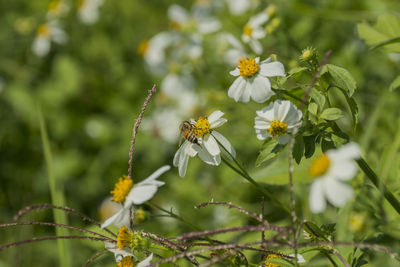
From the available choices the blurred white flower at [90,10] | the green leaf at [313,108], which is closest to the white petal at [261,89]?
the green leaf at [313,108]

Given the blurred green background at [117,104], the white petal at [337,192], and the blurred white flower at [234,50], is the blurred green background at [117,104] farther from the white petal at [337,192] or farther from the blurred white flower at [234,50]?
the white petal at [337,192]

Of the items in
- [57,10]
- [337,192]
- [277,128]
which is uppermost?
[57,10]

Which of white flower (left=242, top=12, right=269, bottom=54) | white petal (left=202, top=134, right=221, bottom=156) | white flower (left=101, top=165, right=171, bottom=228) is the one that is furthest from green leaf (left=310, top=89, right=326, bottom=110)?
white flower (left=242, top=12, right=269, bottom=54)

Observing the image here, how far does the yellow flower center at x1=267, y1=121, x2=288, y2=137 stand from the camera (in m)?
1.10

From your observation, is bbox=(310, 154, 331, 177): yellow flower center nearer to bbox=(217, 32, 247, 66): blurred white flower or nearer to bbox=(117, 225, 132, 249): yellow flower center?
bbox=(117, 225, 132, 249): yellow flower center

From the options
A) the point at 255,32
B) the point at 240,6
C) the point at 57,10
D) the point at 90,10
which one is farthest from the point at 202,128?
the point at 57,10

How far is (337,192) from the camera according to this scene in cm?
82

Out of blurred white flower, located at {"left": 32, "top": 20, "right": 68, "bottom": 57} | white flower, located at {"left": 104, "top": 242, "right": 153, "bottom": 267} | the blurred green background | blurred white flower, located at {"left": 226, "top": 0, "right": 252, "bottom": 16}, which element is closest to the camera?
white flower, located at {"left": 104, "top": 242, "right": 153, "bottom": 267}

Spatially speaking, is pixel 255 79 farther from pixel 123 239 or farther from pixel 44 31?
pixel 44 31

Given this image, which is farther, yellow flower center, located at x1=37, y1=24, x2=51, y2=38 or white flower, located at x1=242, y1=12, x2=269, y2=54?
yellow flower center, located at x1=37, y1=24, x2=51, y2=38

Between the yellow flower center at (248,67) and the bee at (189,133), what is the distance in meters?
0.20

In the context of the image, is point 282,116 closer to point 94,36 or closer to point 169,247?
point 169,247

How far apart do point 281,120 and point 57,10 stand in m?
3.69

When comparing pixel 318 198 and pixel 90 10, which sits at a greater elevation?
pixel 90 10
